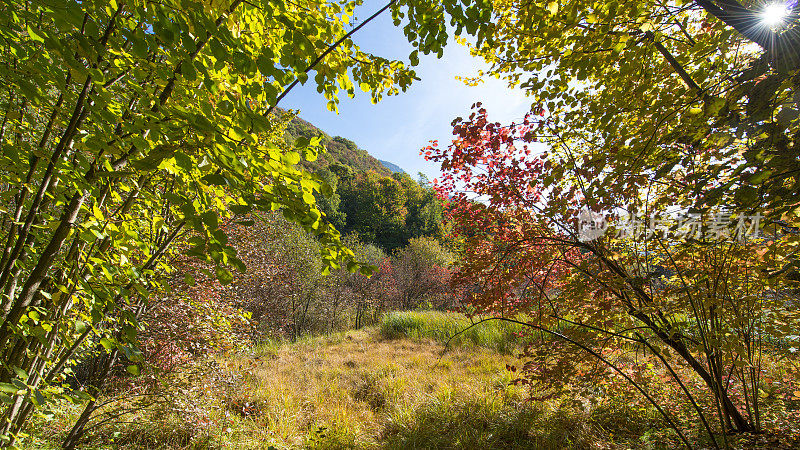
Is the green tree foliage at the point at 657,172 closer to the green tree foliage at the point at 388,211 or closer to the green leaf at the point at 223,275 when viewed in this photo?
the green leaf at the point at 223,275

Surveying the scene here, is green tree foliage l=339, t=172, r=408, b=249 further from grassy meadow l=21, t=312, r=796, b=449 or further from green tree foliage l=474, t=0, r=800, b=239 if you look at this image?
green tree foliage l=474, t=0, r=800, b=239

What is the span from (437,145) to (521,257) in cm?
152

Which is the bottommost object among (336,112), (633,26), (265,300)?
(265,300)

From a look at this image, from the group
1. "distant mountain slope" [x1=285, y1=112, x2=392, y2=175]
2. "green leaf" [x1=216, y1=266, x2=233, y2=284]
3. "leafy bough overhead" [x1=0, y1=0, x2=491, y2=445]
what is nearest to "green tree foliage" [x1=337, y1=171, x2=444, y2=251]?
"distant mountain slope" [x1=285, y1=112, x2=392, y2=175]

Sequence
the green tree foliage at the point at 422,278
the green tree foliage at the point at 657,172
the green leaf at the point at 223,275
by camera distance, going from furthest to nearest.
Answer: the green tree foliage at the point at 422,278, the green tree foliage at the point at 657,172, the green leaf at the point at 223,275

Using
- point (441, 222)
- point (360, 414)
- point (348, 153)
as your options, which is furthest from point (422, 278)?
point (348, 153)

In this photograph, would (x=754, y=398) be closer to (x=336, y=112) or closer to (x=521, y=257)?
(x=521, y=257)

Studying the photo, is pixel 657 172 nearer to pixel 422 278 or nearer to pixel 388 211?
pixel 422 278

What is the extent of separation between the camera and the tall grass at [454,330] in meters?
7.19

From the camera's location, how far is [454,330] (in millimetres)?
8805

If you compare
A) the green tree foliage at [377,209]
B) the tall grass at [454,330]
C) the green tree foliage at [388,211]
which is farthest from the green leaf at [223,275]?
the green tree foliage at [377,209]

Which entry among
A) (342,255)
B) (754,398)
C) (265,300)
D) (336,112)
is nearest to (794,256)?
(754,398)

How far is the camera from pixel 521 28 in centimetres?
254

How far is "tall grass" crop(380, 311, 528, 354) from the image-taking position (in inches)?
283
